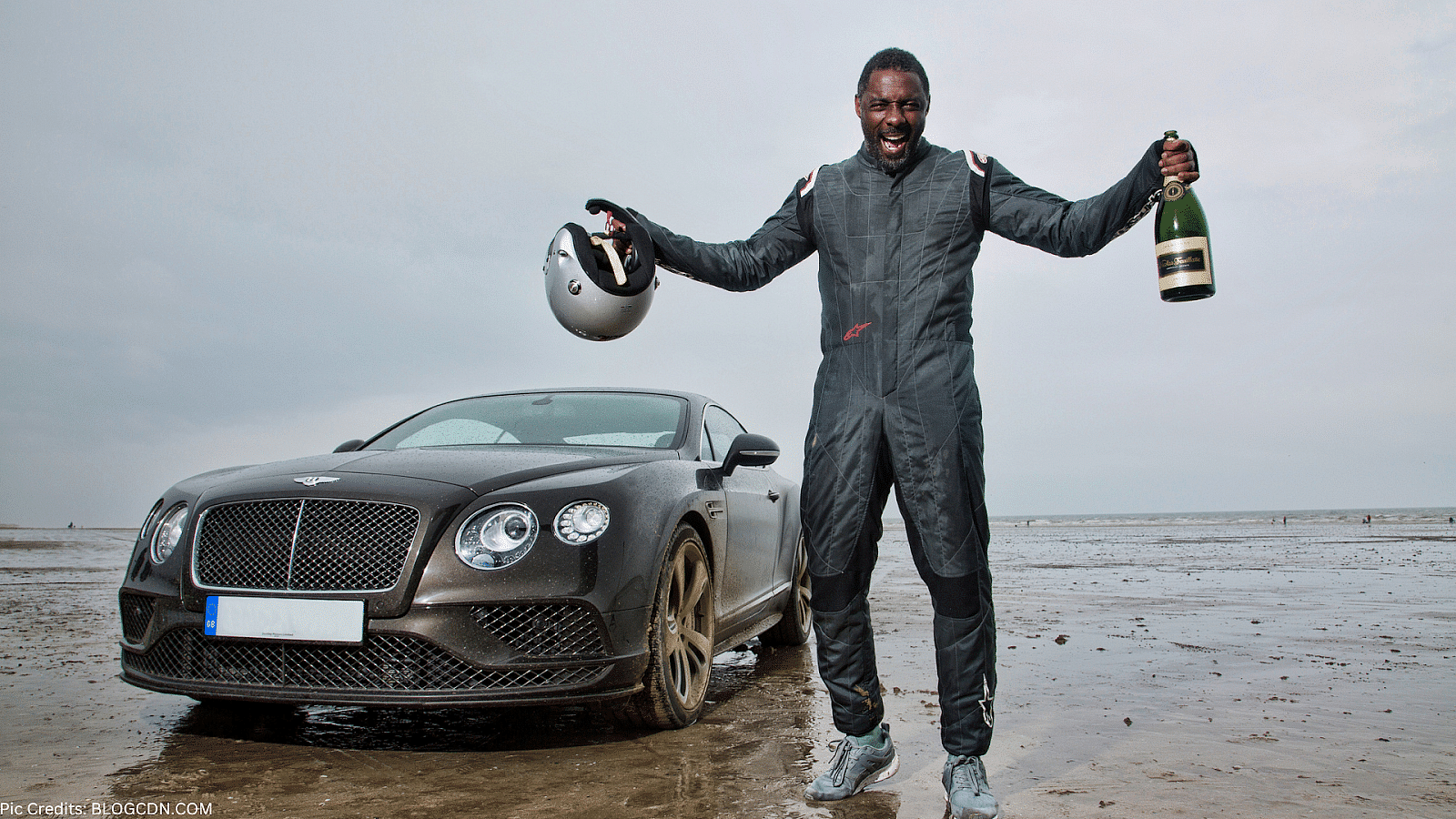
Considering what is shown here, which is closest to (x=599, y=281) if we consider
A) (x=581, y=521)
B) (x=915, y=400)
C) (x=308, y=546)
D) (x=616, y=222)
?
(x=616, y=222)

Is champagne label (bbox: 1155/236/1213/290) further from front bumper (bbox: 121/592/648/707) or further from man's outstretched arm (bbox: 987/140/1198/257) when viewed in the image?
front bumper (bbox: 121/592/648/707)

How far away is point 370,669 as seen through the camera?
2.72 meters

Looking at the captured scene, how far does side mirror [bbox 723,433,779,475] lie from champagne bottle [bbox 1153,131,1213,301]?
1.77 m

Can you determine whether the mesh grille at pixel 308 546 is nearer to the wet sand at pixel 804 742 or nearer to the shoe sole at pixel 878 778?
the wet sand at pixel 804 742

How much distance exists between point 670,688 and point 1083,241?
76.4 inches

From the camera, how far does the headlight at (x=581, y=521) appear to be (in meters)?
2.91

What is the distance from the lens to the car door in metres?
4.06

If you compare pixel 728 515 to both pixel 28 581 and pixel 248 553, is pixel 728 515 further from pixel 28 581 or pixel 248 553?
pixel 28 581

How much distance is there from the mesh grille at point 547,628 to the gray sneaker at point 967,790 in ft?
3.51

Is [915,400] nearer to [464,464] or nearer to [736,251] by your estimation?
[736,251]

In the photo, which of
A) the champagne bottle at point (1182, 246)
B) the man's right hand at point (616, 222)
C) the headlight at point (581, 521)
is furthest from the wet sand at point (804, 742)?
the man's right hand at point (616, 222)

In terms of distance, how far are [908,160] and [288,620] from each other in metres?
2.26

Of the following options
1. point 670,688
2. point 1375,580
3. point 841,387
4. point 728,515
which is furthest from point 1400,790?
point 1375,580

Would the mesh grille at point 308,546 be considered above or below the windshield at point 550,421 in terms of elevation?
below
